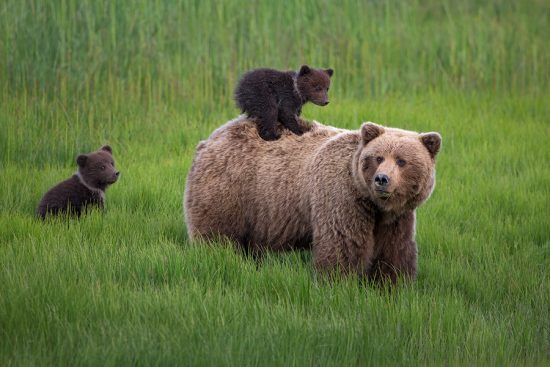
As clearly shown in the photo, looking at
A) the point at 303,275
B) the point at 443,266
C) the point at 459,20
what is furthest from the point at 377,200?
the point at 459,20

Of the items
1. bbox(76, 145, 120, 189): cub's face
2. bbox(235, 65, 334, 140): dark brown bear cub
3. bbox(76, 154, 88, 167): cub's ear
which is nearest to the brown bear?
bbox(235, 65, 334, 140): dark brown bear cub

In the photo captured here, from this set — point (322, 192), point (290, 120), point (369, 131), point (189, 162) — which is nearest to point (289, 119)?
point (290, 120)

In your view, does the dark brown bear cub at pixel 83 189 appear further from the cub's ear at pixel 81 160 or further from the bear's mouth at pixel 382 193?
the bear's mouth at pixel 382 193

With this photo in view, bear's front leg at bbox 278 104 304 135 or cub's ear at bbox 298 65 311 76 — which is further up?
cub's ear at bbox 298 65 311 76

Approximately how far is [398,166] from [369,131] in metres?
0.37

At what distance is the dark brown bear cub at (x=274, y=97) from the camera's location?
6.65 m

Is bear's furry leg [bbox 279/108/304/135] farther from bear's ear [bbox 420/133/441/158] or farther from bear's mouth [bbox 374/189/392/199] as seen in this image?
bear's mouth [bbox 374/189/392/199]

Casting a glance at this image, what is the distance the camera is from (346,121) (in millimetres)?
10023

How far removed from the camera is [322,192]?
585cm

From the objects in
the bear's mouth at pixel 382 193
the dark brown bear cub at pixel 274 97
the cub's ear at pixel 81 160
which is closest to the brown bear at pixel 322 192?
the bear's mouth at pixel 382 193

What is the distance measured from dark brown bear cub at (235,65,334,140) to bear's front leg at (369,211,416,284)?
134 cm

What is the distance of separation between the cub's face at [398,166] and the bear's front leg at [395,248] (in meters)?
0.21

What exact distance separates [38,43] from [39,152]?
1.78 meters

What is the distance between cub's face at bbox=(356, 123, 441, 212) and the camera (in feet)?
17.5
